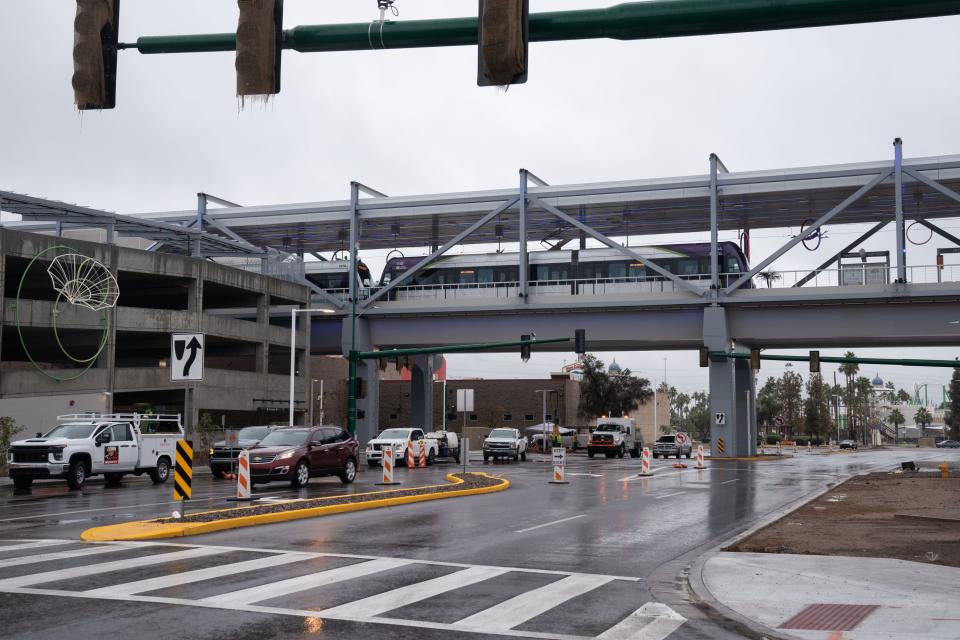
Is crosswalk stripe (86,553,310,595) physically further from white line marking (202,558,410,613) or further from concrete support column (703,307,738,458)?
concrete support column (703,307,738,458)

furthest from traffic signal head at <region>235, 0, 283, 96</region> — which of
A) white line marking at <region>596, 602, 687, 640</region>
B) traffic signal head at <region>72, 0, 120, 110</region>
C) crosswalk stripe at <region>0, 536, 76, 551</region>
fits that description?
crosswalk stripe at <region>0, 536, 76, 551</region>

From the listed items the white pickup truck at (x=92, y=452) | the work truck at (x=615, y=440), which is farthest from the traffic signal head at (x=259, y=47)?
the work truck at (x=615, y=440)

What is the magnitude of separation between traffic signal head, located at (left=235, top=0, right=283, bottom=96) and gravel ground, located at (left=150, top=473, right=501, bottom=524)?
11.2 meters

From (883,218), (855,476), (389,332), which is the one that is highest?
(883,218)

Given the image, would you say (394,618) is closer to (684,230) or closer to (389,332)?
(389,332)

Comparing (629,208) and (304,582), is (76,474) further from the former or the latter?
(629,208)

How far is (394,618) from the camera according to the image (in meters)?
9.08

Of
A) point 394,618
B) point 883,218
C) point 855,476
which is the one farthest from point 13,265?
point 883,218

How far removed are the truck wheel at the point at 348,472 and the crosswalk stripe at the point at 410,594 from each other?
661 inches

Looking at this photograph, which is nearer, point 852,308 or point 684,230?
point 852,308

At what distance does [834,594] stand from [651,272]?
44.7 m

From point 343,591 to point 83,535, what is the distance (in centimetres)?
641

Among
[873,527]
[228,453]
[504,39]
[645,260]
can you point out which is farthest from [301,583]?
[645,260]

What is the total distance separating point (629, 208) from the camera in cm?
5672
